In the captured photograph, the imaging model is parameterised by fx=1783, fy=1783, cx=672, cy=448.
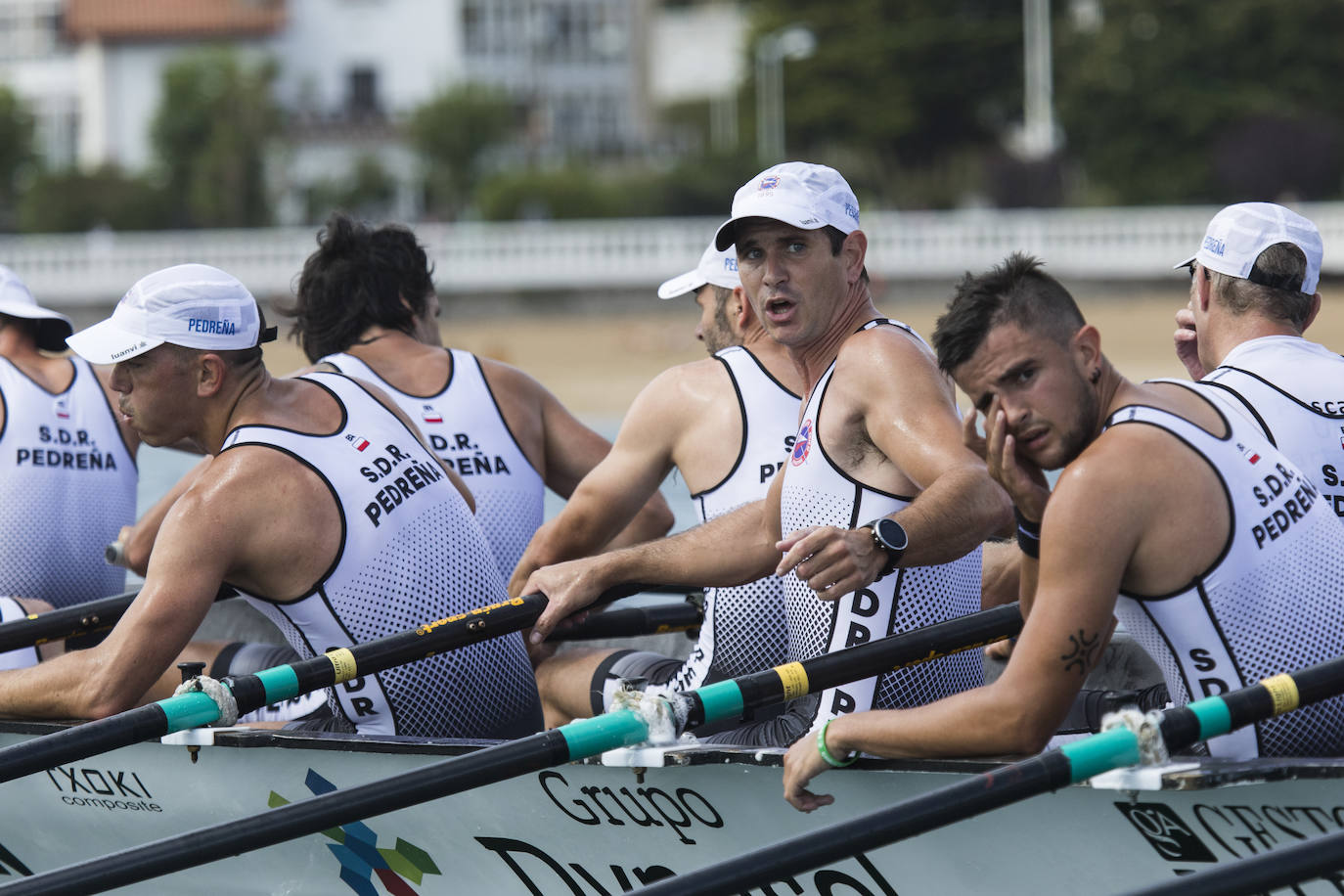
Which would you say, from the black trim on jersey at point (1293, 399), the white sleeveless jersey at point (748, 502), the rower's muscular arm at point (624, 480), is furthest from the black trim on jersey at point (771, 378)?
the black trim on jersey at point (1293, 399)

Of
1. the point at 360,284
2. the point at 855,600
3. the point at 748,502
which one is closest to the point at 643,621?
the point at 748,502

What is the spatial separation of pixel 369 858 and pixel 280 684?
0.61 m

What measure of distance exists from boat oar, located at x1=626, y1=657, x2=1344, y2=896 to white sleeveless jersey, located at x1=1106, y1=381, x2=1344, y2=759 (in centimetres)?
13

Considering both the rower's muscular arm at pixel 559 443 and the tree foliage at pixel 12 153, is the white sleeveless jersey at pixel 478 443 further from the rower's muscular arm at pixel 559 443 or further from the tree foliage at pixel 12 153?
the tree foliage at pixel 12 153

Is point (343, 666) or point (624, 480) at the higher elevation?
point (624, 480)

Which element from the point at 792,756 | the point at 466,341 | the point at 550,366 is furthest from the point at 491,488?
the point at 466,341

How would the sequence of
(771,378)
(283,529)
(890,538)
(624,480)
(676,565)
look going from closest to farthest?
(890,538), (283,529), (676,565), (771,378), (624,480)

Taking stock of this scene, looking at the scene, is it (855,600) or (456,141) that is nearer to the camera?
(855,600)

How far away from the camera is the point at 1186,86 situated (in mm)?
49625

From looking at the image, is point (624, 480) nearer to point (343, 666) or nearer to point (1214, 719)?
point (343, 666)

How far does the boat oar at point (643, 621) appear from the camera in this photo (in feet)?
20.8

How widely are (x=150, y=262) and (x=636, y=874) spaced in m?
32.0

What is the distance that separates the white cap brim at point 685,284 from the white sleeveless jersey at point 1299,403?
1.76 m

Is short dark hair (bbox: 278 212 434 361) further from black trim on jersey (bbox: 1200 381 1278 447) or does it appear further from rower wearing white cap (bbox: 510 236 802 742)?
black trim on jersey (bbox: 1200 381 1278 447)
